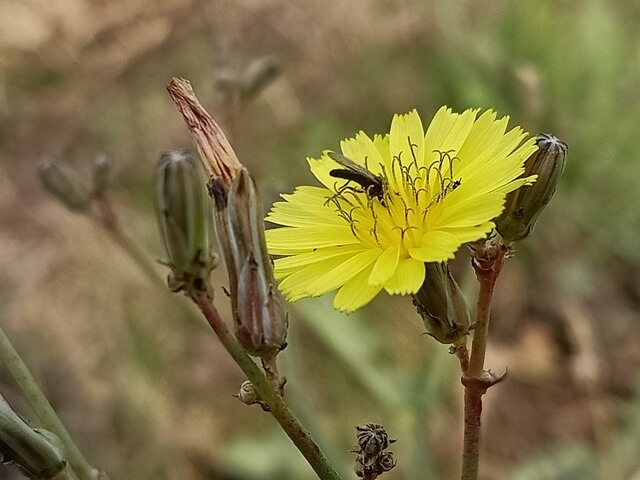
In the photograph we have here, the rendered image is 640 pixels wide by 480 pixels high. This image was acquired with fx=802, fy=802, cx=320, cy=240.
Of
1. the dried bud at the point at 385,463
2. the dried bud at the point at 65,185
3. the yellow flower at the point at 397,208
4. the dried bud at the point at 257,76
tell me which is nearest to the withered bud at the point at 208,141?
the yellow flower at the point at 397,208

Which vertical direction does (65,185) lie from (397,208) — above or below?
above

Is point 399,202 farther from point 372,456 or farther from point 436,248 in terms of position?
point 372,456

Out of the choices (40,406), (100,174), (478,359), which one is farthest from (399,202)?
(100,174)

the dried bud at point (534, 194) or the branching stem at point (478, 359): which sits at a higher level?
the dried bud at point (534, 194)

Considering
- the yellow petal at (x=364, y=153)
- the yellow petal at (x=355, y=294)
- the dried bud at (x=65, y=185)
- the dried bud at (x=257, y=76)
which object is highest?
the dried bud at (x=257, y=76)

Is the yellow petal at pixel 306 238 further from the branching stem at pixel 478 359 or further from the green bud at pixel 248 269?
the branching stem at pixel 478 359

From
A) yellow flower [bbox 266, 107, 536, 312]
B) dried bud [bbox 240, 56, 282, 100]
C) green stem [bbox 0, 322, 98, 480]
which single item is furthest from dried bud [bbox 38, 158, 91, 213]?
yellow flower [bbox 266, 107, 536, 312]
